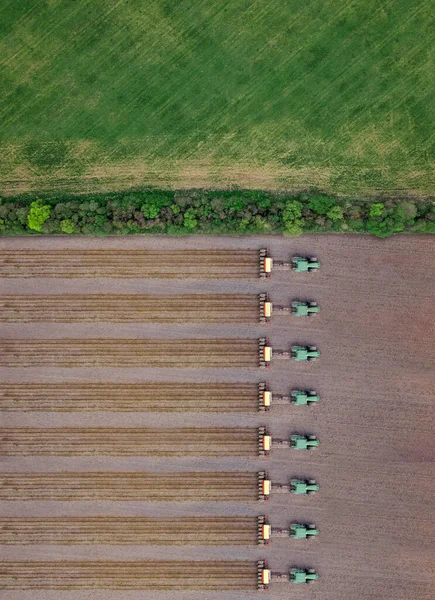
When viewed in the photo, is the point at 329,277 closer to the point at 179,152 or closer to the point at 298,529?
the point at 179,152

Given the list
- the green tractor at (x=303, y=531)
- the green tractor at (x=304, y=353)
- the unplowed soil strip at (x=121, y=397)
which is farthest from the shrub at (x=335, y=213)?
the green tractor at (x=303, y=531)

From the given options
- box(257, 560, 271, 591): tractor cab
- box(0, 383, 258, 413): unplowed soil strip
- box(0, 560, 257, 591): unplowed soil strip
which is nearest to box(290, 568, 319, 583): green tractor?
box(257, 560, 271, 591): tractor cab

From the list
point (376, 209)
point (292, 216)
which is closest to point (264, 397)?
point (292, 216)

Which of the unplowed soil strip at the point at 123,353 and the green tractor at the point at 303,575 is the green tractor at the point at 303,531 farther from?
the unplowed soil strip at the point at 123,353

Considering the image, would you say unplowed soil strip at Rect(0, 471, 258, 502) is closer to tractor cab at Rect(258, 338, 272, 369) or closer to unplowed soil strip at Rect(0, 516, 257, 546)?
unplowed soil strip at Rect(0, 516, 257, 546)

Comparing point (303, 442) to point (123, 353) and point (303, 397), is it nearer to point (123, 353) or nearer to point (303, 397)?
point (303, 397)

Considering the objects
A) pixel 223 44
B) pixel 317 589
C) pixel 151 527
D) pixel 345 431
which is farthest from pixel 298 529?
pixel 223 44
